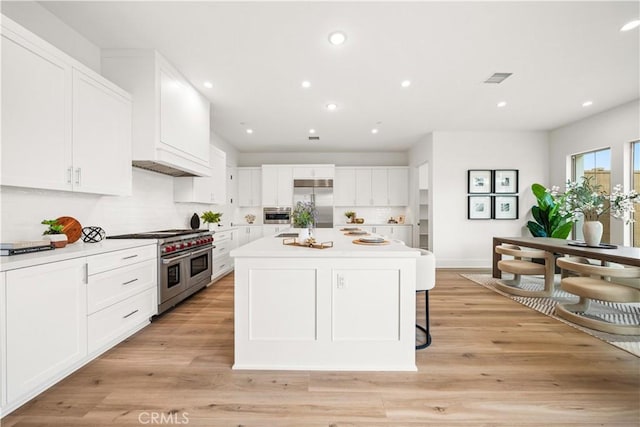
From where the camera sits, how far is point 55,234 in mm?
2094

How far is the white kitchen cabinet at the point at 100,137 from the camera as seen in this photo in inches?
90.0

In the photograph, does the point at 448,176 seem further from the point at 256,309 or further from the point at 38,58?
the point at 38,58

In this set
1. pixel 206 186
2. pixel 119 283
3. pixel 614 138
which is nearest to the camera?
pixel 119 283

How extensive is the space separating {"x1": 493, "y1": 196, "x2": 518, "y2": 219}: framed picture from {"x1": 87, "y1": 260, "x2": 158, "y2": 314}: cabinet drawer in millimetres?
6065

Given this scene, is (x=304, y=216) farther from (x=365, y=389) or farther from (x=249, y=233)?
(x=249, y=233)

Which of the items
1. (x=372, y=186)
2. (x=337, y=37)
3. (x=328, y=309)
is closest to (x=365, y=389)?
(x=328, y=309)

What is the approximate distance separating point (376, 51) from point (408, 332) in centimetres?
261

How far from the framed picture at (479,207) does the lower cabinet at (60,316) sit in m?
5.74

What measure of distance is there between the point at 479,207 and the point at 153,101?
5.84 meters

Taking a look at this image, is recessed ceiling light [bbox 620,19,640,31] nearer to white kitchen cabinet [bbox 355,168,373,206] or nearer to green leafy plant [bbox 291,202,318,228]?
green leafy plant [bbox 291,202,318,228]

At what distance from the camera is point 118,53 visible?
283 cm

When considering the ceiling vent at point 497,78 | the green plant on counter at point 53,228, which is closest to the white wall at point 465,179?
the ceiling vent at point 497,78

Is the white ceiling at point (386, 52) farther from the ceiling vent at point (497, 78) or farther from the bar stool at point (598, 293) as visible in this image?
the bar stool at point (598, 293)

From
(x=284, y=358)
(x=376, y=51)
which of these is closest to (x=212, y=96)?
(x=376, y=51)
